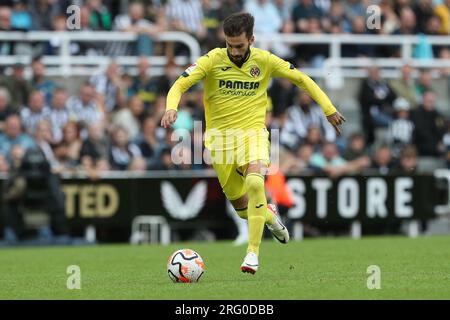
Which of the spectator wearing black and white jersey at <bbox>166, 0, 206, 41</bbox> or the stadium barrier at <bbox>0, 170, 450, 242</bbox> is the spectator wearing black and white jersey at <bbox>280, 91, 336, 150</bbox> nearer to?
the stadium barrier at <bbox>0, 170, 450, 242</bbox>

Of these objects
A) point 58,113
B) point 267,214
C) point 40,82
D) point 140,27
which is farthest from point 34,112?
point 267,214

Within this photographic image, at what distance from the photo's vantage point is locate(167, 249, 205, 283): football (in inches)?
470

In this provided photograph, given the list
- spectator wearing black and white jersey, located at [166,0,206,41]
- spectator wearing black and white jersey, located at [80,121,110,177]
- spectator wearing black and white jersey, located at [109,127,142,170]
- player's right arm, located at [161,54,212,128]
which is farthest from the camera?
spectator wearing black and white jersey, located at [166,0,206,41]

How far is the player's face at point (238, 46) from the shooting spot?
12.4 meters

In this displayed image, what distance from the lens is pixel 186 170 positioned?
21.8m

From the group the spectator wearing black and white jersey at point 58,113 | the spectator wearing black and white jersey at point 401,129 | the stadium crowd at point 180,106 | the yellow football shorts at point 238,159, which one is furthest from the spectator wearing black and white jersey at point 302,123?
the yellow football shorts at point 238,159

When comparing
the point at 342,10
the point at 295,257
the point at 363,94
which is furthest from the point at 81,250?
the point at 342,10

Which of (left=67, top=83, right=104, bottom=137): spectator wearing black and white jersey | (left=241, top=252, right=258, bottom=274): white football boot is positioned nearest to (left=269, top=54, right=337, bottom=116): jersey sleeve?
(left=241, top=252, right=258, bottom=274): white football boot

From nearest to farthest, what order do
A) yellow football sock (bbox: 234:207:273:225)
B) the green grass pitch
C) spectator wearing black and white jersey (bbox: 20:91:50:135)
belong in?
the green grass pitch < yellow football sock (bbox: 234:207:273:225) < spectator wearing black and white jersey (bbox: 20:91:50:135)

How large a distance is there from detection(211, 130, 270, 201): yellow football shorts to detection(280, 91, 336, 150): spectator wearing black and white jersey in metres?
9.36

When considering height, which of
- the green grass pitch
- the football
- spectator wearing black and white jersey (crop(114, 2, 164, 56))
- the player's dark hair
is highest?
spectator wearing black and white jersey (crop(114, 2, 164, 56))

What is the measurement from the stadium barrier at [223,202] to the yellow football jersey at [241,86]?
26.9 ft

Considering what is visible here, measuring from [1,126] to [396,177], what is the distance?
7.10m
